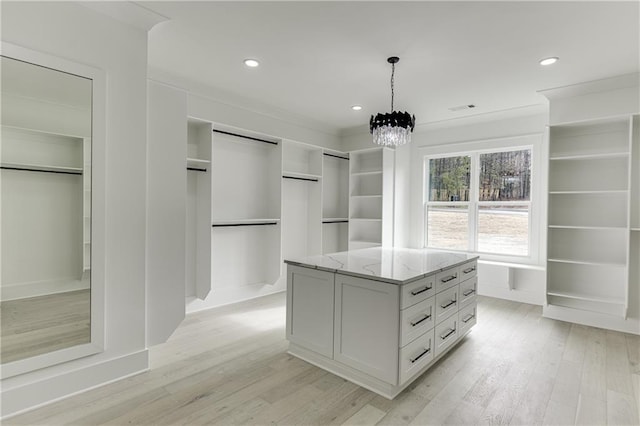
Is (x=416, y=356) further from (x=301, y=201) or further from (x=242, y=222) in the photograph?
(x=301, y=201)

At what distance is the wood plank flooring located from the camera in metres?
2.05

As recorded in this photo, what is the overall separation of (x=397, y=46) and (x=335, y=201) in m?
3.48

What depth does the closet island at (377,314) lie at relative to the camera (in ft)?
7.43

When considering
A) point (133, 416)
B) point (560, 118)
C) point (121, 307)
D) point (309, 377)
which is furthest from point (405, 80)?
point (133, 416)

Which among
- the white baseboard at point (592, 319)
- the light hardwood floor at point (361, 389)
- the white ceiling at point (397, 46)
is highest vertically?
the white ceiling at point (397, 46)

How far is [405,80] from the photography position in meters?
3.62

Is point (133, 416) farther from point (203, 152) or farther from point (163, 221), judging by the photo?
point (203, 152)

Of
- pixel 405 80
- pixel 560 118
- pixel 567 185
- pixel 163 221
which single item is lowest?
pixel 163 221

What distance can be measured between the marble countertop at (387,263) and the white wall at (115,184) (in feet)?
4.05

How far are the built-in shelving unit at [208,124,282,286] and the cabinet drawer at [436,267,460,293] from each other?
8.16 feet

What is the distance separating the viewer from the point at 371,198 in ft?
19.3

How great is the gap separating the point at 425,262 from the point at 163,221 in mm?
2209

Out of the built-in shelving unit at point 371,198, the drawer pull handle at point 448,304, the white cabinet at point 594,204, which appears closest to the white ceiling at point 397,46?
the white cabinet at point 594,204

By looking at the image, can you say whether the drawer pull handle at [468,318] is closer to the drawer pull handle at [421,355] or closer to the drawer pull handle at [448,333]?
the drawer pull handle at [448,333]
